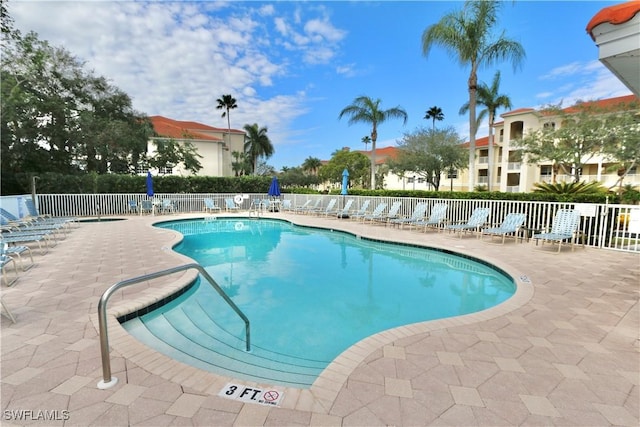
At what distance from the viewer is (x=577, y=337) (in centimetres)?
324

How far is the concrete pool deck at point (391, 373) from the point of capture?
2.04 meters

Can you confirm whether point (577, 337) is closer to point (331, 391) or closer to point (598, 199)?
point (331, 391)

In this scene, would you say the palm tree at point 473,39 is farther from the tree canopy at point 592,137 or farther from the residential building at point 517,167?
the residential building at point 517,167

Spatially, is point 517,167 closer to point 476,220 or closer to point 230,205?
point 476,220

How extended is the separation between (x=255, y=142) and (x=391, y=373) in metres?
37.8

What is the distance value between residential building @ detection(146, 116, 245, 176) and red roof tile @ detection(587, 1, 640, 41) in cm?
2599

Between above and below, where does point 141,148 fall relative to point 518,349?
above

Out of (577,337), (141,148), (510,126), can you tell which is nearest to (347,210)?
(577,337)

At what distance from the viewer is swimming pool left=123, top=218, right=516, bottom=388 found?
3.46 metres

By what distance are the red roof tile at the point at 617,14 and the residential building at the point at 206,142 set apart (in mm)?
25986

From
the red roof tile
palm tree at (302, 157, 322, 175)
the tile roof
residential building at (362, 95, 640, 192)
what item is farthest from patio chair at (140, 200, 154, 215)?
palm tree at (302, 157, 322, 175)

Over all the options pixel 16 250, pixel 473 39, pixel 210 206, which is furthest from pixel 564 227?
pixel 210 206

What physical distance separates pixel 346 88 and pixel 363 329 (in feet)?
78.7

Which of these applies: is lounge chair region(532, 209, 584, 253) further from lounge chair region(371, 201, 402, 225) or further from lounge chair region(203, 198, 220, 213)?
lounge chair region(203, 198, 220, 213)
